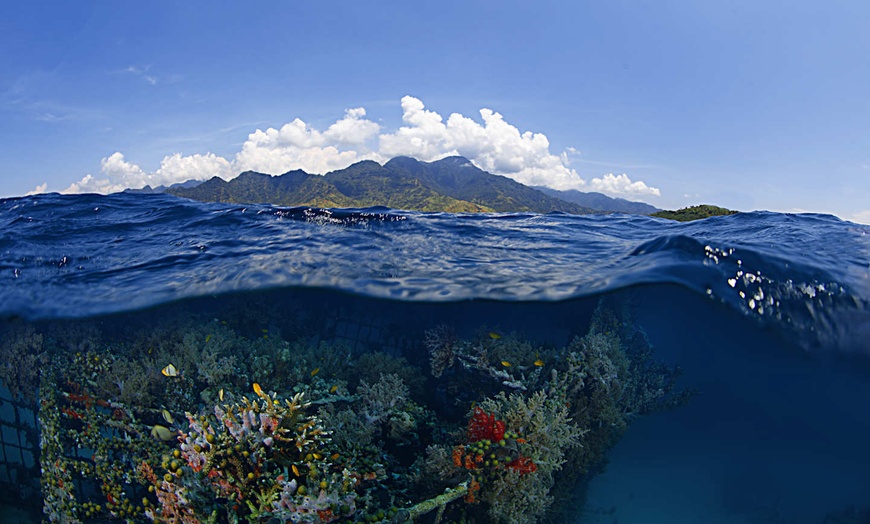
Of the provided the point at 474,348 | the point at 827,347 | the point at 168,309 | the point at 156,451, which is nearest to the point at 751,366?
the point at 827,347

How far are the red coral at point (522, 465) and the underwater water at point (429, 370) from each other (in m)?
0.04

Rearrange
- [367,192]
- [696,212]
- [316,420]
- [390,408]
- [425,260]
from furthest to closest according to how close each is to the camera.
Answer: [367,192]
[696,212]
[425,260]
[390,408]
[316,420]

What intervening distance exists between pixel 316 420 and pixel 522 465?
2.84 metres

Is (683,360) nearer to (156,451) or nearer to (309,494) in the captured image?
(309,494)

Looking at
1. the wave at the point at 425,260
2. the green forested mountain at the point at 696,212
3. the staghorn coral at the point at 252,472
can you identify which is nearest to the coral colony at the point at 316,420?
the staghorn coral at the point at 252,472

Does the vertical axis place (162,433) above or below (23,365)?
below

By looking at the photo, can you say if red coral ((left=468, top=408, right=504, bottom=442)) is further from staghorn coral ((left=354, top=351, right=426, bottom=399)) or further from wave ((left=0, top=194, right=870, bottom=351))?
wave ((left=0, top=194, right=870, bottom=351))

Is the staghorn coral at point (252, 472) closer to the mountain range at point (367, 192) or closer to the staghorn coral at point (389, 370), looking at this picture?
the staghorn coral at point (389, 370)

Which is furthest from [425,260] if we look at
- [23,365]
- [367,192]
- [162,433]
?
[367,192]

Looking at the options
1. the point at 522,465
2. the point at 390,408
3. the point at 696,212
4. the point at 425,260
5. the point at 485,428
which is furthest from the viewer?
the point at 696,212

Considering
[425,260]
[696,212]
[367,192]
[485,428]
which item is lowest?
[485,428]

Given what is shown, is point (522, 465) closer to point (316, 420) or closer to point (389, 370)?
point (316, 420)

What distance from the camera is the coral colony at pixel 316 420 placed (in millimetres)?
4008

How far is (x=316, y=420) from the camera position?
4.90 metres
